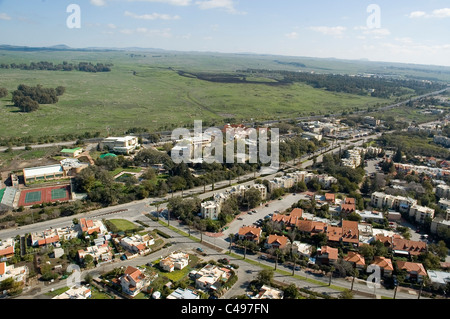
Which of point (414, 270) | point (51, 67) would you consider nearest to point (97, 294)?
point (414, 270)

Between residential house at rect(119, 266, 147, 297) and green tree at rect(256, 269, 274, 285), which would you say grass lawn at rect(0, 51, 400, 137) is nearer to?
residential house at rect(119, 266, 147, 297)

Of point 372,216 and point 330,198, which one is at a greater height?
point 330,198

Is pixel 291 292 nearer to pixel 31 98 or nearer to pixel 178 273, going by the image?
pixel 178 273

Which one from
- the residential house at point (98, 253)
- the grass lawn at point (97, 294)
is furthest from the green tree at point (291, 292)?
the residential house at point (98, 253)

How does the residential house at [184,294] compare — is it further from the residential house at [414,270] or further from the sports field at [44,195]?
the sports field at [44,195]

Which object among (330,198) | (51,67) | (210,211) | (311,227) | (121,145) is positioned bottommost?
(311,227)
